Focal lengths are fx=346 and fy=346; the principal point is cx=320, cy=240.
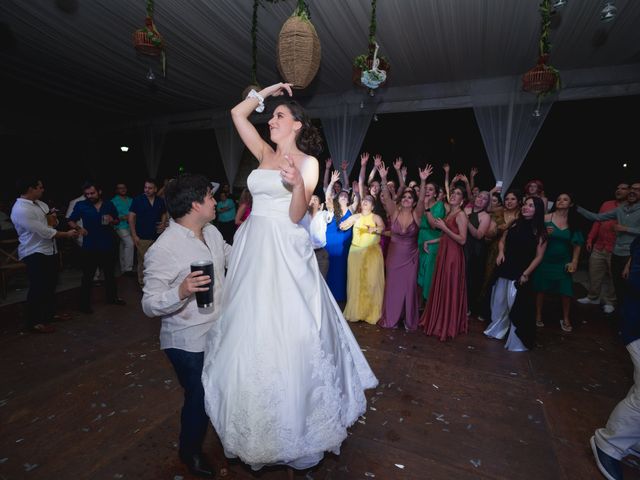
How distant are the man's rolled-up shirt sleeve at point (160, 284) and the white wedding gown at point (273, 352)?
0.24 meters

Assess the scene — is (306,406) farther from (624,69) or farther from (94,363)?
(624,69)

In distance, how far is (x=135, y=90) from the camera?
8.28m

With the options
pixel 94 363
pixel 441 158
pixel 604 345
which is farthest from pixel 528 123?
pixel 94 363

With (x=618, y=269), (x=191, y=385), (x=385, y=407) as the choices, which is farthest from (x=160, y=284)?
(x=618, y=269)

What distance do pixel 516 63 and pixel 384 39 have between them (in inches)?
97.2

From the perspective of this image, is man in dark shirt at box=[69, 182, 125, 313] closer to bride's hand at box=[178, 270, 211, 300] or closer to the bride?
the bride

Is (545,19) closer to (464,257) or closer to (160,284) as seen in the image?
(464,257)

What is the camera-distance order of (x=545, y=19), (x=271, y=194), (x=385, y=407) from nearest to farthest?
(x=271, y=194), (x=385, y=407), (x=545, y=19)

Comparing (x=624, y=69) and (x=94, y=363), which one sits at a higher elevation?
(x=624, y=69)

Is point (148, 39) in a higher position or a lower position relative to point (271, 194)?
higher

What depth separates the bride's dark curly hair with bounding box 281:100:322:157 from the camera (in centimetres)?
173

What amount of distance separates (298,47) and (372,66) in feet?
4.21

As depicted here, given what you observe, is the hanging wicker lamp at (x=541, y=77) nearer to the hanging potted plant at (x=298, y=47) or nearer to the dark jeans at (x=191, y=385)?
the hanging potted plant at (x=298, y=47)

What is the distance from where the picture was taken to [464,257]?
13.2 feet
